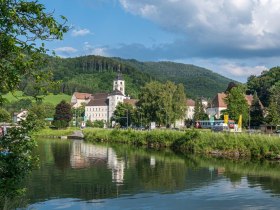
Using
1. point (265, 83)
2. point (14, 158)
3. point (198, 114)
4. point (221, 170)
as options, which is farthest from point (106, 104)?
point (14, 158)

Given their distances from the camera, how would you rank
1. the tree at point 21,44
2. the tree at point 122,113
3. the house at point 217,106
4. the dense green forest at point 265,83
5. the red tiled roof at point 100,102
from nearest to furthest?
the tree at point 21,44 < the dense green forest at point 265,83 < the tree at point 122,113 < the house at point 217,106 < the red tiled roof at point 100,102

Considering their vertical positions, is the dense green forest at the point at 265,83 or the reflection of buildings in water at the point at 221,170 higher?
the dense green forest at the point at 265,83

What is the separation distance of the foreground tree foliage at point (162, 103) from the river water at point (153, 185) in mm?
54543

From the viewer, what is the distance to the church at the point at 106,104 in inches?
7175

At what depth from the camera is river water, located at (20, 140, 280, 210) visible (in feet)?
87.1

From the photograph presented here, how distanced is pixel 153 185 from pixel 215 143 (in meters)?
31.1

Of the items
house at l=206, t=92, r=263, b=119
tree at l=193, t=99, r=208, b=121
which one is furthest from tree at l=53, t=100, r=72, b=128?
house at l=206, t=92, r=263, b=119

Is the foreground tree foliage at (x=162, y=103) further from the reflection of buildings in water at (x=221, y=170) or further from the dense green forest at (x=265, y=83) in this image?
the reflection of buildings in water at (x=221, y=170)

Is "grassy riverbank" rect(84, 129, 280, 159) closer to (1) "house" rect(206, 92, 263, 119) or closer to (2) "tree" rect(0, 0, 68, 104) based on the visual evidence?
(2) "tree" rect(0, 0, 68, 104)

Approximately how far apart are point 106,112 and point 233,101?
310ft

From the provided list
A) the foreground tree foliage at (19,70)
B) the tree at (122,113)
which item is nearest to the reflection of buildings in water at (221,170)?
the foreground tree foliage at (19,70)

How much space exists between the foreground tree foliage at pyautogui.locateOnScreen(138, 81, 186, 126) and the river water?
54.5 meters

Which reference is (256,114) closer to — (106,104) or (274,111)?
(274,111)

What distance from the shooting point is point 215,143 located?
207 ft
